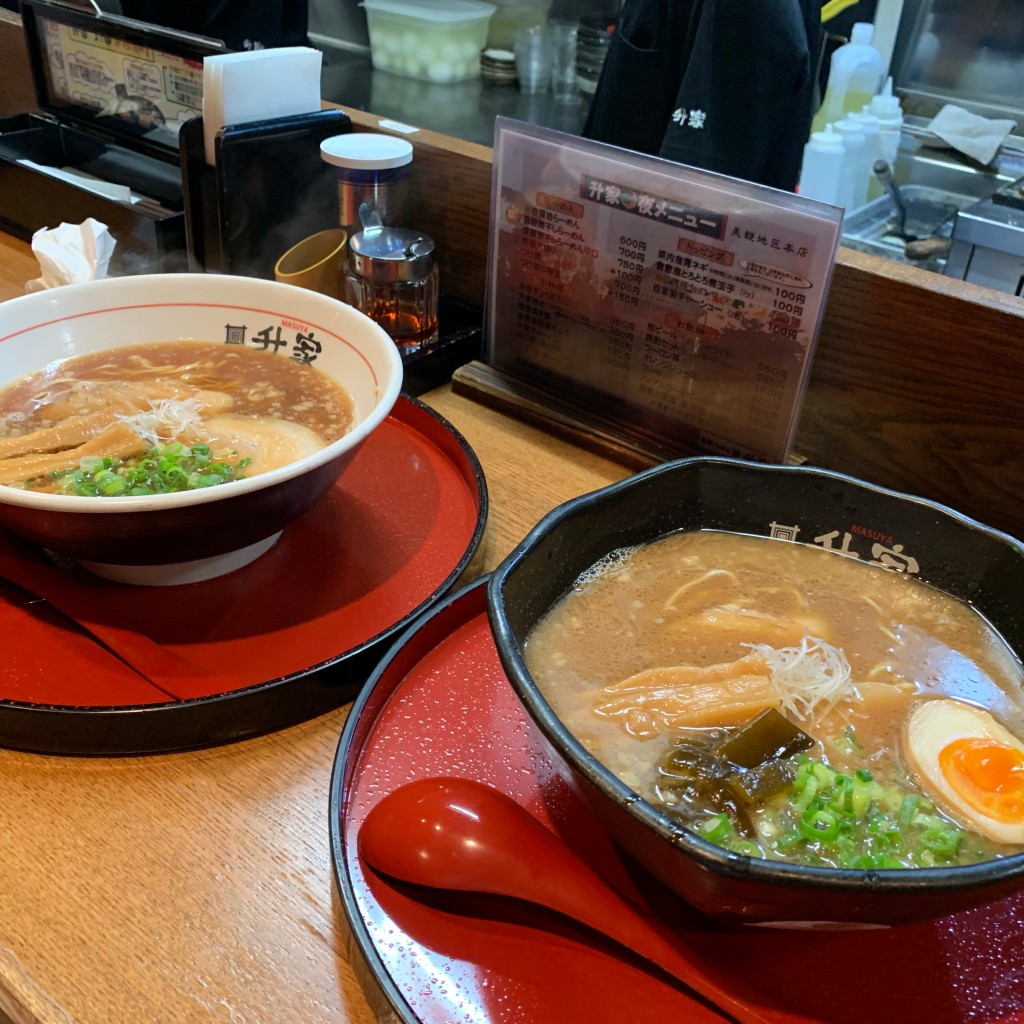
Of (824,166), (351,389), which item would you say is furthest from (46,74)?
(824,166)

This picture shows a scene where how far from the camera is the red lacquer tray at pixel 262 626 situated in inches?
34.3

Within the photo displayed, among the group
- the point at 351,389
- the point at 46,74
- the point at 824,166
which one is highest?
the point at 46,74

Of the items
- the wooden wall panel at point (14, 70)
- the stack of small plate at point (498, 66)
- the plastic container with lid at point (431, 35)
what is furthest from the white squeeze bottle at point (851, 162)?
the wooden wall panel at point (14, 70)

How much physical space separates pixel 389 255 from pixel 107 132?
3.26ft

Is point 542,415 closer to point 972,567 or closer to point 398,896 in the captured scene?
point 972,567

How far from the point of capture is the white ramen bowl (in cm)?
85

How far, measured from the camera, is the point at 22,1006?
0.70 m

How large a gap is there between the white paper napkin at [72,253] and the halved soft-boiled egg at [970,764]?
140cm

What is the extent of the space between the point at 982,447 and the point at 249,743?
0.96 m

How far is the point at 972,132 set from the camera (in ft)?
11.9

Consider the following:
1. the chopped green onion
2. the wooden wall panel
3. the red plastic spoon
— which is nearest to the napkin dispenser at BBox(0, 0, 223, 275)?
the wooden wall panel

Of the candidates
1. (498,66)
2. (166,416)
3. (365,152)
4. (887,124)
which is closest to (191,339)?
(166,416)

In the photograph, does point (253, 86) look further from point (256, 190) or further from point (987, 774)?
point (987, 774)

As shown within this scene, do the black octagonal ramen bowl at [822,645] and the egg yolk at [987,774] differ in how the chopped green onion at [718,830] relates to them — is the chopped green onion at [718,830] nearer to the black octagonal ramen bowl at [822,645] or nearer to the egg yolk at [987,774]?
the black octagonal ramen bowl at [822,645]
